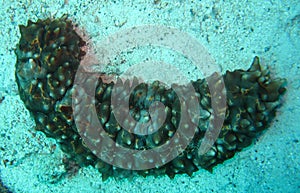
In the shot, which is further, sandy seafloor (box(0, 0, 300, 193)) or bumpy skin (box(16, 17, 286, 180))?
sandy seafloor (box(0, 0, 300, 193))

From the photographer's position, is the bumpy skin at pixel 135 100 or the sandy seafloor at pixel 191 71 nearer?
the bumpy skin at pixel 135 100

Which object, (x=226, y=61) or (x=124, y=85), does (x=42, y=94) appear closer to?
(x=124, y=85)

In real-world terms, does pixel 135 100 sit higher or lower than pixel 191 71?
lower

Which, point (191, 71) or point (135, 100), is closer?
point (135, 100)

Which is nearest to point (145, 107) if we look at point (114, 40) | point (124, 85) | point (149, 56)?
point (124, 85)
